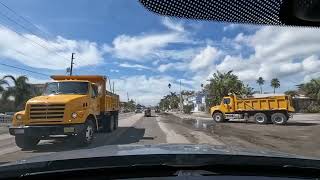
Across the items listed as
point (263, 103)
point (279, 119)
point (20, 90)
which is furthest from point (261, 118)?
point (20, 90)

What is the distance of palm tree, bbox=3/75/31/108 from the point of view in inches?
2753

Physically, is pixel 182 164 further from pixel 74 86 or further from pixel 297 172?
pixel 74 86

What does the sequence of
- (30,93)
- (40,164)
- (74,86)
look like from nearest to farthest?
(40,164) → (74,86) → (30,93)

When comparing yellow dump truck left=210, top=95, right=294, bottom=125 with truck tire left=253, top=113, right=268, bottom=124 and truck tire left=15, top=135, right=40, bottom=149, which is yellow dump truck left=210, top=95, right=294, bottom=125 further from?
truck tire left=15, top=135, right=40, bottom=149

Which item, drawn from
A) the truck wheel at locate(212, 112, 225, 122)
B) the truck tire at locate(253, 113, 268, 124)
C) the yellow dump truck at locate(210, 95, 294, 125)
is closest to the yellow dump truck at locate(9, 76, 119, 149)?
the yellow dump truck at locate(210, 95, 294, 125)

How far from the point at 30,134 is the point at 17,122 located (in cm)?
75

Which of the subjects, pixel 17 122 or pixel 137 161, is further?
pixel 17 122

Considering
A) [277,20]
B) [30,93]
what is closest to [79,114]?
[277,20]

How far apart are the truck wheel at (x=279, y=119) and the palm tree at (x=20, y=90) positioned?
38.1 metres

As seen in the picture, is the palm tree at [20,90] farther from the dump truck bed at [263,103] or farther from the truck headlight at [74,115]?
the truck headlight at [74,115]

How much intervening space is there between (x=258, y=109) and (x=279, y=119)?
255cm

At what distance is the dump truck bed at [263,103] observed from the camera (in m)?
43.3

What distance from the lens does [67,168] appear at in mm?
3193

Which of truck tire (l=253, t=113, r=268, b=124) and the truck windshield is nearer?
the truck windshield
